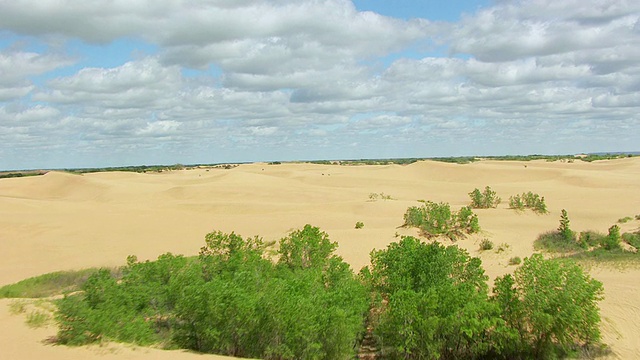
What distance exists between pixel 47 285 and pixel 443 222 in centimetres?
2093

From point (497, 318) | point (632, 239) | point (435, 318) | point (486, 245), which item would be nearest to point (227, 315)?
point (435, 318)

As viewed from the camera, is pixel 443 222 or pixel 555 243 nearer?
pixel 555 243

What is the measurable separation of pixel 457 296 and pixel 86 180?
2856 inches

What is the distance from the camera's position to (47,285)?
20750 millimetres

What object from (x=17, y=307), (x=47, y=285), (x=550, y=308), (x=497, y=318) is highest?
(x=17, y=307)

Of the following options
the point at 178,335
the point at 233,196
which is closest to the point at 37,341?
the point at 178,335

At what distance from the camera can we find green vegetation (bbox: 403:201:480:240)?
91.1 feet

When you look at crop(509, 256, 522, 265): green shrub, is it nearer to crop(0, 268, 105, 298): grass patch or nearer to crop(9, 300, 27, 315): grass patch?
crop(0, 268, 105, 298): grass patch

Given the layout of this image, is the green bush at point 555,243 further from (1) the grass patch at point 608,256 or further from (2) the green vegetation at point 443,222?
(2) the green vegetation at point 443,222

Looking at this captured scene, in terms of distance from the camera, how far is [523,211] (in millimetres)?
35406

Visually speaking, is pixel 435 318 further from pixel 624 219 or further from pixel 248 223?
pixel 624 219

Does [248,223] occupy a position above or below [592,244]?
above

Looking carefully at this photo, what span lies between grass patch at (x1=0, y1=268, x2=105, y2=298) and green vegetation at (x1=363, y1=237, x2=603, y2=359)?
14214 millimetres

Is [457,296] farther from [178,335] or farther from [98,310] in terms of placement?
[98,310]
